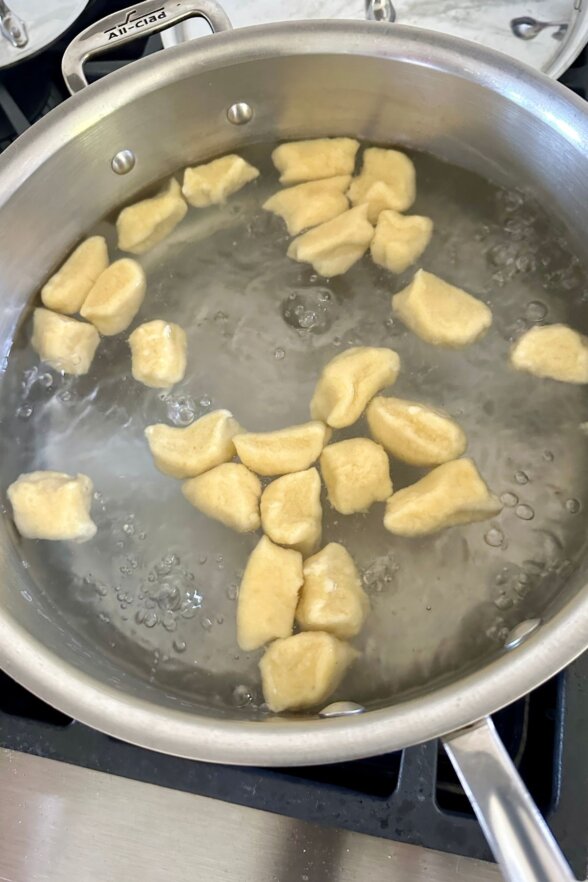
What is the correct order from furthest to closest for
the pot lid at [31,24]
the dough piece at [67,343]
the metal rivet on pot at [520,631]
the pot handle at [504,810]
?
the pot lid at [31,24] < the dough piece at [67,343] < the metal rivet on pot at [520,631] < the pot handle at [504,810]

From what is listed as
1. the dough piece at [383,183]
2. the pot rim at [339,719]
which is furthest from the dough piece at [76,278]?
the dough piece at [383,183]

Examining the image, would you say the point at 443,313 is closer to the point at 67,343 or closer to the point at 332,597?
the point at 332,597

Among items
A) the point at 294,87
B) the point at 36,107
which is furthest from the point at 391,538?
the point at 36,107

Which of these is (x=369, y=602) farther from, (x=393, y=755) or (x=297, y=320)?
(x=297, y=320)

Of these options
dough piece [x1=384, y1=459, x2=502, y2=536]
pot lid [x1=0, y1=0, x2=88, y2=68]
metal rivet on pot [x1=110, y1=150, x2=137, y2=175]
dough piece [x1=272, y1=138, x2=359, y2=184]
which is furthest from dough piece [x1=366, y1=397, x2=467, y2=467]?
pot lid [x1=0, y1=0, x2=88, y2=68]

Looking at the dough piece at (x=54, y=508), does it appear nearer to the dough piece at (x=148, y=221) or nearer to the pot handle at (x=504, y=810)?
the dough piece at (x=148, y=221)

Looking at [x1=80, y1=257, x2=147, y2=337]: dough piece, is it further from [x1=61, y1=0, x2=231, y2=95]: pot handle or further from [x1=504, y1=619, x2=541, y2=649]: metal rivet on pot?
[x1=504, y1=619, x2=541, y2=649]: metal rivet on pot
